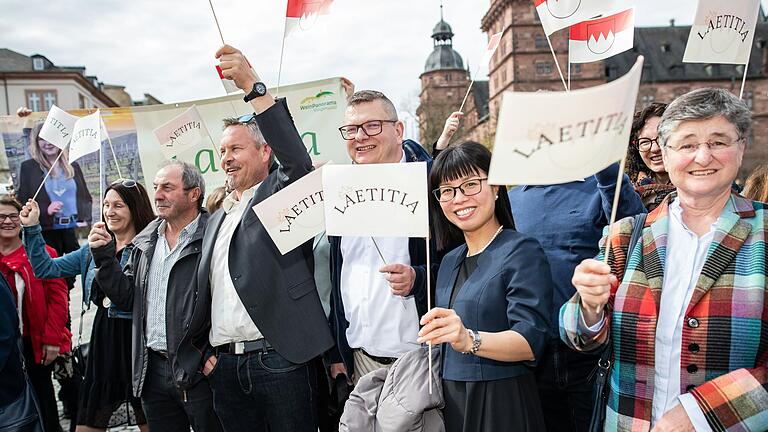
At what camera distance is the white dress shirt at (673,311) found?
1.99 m

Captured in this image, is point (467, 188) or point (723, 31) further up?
point (723, 31)

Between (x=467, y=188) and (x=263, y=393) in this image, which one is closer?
(x=467, y=188)

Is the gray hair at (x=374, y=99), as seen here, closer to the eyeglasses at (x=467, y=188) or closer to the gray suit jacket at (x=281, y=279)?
the gray suit jacket at (x=281, y=279)

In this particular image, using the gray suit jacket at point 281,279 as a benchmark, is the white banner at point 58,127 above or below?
above

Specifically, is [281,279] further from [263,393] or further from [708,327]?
[708,327]

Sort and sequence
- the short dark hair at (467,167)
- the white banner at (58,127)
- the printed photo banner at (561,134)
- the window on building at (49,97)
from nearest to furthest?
the printed photo banner at (561,134), the short dark hair at (467,167), the white banner at (58,127), the window on building at (49,97)

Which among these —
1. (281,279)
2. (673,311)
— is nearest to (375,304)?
(281,279)

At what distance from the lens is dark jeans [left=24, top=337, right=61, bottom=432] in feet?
14.4

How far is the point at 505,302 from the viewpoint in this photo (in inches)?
91.8

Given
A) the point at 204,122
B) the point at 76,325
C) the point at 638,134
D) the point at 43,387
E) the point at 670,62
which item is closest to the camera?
the point at 638,134

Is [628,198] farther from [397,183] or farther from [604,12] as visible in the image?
[604,12]

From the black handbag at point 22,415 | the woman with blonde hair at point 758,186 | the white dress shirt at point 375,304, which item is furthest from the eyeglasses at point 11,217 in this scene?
the woman with blonde hair at point 758,186

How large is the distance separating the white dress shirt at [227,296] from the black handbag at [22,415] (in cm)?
116

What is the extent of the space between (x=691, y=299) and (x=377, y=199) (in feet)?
4.04
